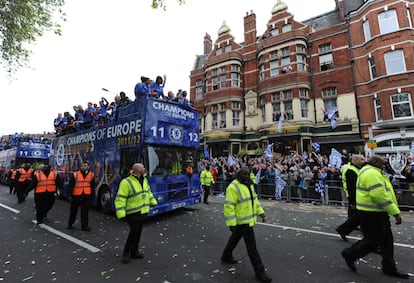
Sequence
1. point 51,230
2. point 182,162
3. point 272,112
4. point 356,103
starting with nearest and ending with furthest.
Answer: point 51,230 → point 182,162 → point 356,103 → point 272,112

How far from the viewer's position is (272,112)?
62.7ft

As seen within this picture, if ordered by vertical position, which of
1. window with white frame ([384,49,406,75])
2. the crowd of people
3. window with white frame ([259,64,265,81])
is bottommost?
the crowd of people

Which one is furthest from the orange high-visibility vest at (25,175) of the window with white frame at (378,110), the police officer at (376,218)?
the window with white frame at (378,110)

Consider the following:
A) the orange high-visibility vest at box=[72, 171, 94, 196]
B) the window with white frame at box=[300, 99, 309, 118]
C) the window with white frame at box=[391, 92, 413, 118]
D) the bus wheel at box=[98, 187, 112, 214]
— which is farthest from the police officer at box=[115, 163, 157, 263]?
the window with white frame at box=[391, 92, 413, 118]

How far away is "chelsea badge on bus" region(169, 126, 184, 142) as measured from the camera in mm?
7073

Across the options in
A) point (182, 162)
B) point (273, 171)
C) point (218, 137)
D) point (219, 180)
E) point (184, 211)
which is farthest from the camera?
point (218, 137)

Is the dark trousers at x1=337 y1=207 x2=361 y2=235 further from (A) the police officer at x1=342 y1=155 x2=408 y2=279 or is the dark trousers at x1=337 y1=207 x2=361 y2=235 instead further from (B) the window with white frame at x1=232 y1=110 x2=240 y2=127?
(B) the window with white frame at x1=232 y1=110 x2=240 y2=127

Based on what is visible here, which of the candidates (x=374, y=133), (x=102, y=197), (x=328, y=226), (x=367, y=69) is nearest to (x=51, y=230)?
(x=102, y=197)

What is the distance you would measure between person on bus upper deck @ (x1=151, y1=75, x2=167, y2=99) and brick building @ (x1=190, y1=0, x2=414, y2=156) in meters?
11.6

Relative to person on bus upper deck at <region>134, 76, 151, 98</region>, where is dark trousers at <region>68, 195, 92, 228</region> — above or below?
below

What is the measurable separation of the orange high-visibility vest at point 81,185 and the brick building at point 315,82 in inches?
555

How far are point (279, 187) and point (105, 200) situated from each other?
754cm

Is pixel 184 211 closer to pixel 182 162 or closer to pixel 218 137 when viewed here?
pixel 182 162

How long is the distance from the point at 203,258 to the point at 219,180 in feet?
29.1
